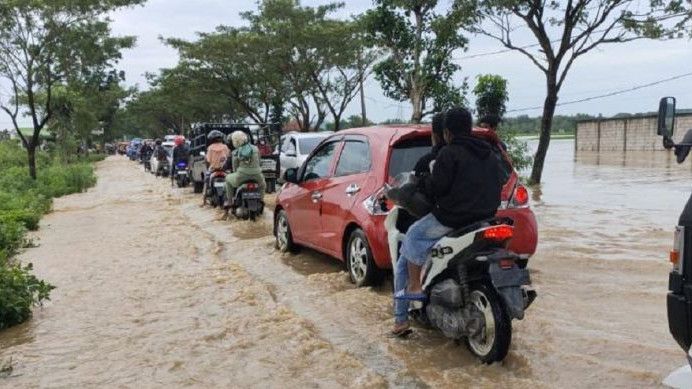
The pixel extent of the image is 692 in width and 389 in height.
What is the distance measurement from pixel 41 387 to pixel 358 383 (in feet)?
7.20

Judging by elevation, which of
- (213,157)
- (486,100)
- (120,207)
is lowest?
(120,207)

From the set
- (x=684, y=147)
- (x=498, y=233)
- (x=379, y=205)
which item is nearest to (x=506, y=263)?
(x=498, y=233)

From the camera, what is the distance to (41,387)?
439 centimetres

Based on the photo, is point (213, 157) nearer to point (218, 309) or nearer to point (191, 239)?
point (191, 239)

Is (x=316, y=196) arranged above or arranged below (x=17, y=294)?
above

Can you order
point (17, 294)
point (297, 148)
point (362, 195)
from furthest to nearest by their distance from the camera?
point (297, 148) < point (362, 195) < point (17, 294)

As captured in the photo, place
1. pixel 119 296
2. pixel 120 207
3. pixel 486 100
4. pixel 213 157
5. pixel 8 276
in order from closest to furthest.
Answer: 1. pixel 8 276
2. pixel 119 296
3. pixel 213 157
4. pixel 120 207
5. pixel 486 100

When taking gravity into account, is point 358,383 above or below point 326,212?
below

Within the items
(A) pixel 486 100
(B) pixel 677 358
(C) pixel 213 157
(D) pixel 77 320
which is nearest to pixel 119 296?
(D) pixel 77 320

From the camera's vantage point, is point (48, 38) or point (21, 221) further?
point (48, 38)

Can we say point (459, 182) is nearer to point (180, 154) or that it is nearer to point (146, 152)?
point (180, 154)

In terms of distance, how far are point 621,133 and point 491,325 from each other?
41.8m

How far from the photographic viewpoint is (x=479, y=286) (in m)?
4.36

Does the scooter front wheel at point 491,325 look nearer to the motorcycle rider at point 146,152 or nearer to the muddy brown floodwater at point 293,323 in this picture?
the muddy brown floodwater at point 293,323
